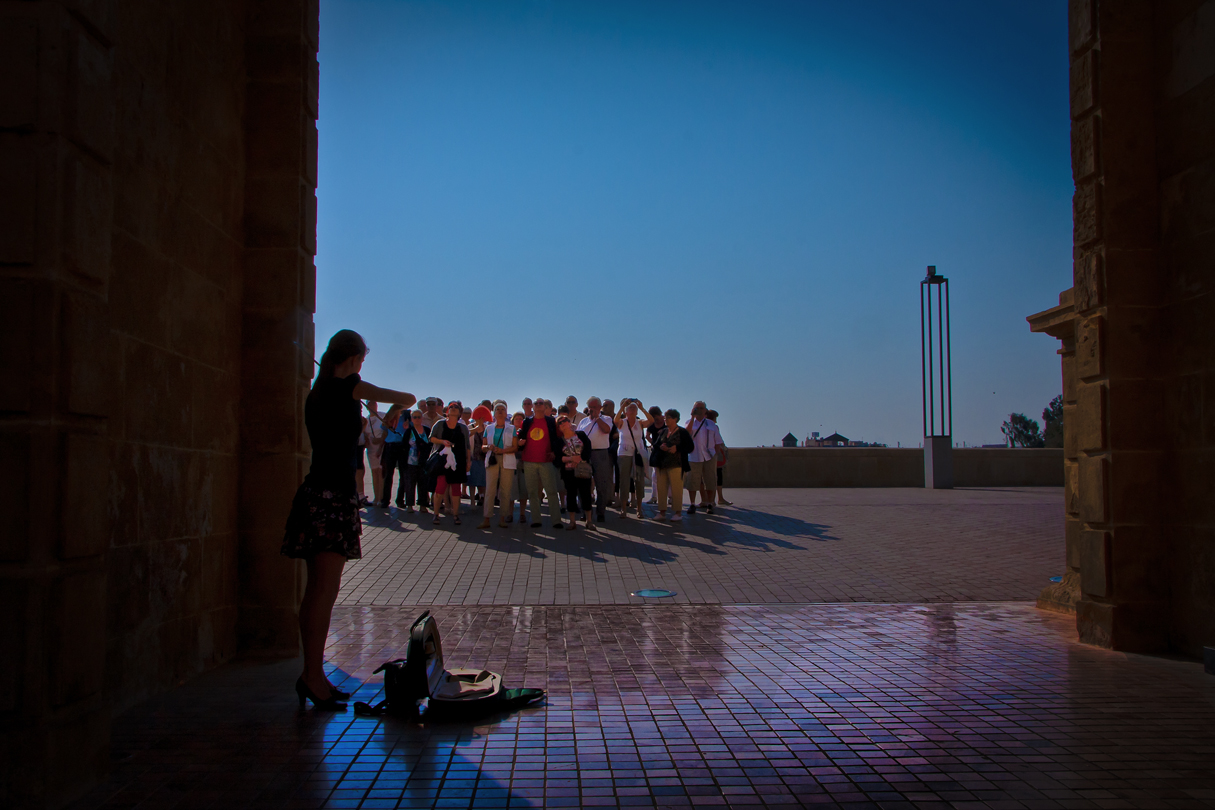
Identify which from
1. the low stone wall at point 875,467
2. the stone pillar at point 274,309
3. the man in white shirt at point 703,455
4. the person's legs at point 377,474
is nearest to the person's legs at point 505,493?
the person's legs at point 377,474

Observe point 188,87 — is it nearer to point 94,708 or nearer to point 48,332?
point 48,332

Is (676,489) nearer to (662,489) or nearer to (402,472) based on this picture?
(662,489)

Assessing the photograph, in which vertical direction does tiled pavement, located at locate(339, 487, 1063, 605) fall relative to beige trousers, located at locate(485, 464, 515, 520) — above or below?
below

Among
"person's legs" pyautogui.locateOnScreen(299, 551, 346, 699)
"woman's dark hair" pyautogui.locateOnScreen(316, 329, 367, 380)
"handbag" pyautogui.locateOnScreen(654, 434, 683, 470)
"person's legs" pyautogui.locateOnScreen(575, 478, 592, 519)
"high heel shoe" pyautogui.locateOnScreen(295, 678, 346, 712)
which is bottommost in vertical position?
"high heel shoe" pyautogui.locateOnScreen(295, 678, 346, 712)

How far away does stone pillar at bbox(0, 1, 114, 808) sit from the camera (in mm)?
3564

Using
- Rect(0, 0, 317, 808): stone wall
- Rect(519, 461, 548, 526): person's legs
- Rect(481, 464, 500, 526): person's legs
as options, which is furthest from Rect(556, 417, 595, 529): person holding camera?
Rect(0, 0, 317, 808): stone wall

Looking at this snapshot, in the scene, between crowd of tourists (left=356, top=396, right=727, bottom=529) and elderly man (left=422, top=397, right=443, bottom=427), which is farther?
elderly man (left=422, top=397, right=443, bottom=427)

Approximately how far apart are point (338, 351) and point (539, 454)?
850 cm

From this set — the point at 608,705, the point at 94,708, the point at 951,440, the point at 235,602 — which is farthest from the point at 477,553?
the point at 951,440

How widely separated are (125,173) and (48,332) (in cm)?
178

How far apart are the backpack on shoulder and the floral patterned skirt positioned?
634 millimetres

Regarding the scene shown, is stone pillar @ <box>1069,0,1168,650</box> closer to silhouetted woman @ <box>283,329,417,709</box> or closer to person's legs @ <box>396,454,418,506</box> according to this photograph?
silhouetted woman @ <box>283,329,417,709</box>

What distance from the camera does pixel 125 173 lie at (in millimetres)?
5059

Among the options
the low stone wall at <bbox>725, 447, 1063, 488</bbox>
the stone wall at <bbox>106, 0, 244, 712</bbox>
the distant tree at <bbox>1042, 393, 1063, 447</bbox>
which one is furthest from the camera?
the distant tree at <bbox>1042, 393, 1063, 447</bbox>
